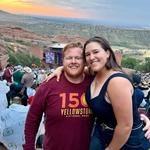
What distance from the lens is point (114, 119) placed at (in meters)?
1.88

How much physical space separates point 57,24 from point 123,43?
2067 centimetres

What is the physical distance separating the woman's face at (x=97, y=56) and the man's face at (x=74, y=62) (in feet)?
0.38

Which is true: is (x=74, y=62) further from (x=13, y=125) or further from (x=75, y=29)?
(x=75, y=29)

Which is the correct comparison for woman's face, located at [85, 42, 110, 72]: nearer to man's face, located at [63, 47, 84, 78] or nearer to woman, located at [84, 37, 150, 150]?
woman, located at [84, 37, 150, 150]

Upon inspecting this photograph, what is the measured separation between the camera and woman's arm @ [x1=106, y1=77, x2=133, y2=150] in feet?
5.89

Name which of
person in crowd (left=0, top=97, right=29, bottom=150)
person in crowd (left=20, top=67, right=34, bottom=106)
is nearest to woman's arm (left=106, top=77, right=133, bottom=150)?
person in crowd (left=0, top=97, right=29, bottom=150)

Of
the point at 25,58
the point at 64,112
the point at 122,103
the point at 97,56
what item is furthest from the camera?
the point at 25,58

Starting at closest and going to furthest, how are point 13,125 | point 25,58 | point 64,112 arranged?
point 64,112
point 13,125
point 25,58

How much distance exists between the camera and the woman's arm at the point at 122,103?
1.80 m

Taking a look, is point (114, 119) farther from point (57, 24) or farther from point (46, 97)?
point (57, 24)

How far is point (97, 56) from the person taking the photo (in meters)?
1.92

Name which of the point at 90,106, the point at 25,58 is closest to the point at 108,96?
the point at 90,106

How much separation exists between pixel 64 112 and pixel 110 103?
0.96 feet

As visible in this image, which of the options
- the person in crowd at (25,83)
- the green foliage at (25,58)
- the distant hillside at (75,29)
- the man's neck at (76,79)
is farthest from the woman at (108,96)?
the distant hillside at (75,29)
